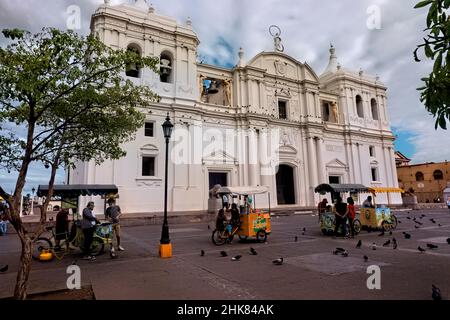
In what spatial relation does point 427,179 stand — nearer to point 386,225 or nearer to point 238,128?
point 238,128

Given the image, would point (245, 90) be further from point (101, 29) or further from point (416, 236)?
point (416, 236)

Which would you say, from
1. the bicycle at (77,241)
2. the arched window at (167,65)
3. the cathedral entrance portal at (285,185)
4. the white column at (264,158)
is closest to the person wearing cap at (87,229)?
the bicycle at (77,241)

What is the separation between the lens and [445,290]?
5.23 meters

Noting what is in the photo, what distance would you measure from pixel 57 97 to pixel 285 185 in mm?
28085

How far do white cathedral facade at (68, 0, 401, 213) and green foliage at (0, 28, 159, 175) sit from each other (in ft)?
36.7

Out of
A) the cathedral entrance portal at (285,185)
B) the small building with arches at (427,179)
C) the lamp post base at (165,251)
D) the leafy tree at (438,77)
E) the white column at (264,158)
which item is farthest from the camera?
the small building with arches at (427,179)

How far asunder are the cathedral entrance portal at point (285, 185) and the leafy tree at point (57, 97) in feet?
80.6

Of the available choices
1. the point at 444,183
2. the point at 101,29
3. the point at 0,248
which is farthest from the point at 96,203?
the point at 444,183

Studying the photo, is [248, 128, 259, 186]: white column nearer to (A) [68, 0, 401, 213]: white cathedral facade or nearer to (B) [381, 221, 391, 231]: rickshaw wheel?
(A) [68, 0, 401, 213]: white cathedral facade

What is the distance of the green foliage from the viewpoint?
546cm

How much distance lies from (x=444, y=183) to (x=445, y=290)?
53389 mm

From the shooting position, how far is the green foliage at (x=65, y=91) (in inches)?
215

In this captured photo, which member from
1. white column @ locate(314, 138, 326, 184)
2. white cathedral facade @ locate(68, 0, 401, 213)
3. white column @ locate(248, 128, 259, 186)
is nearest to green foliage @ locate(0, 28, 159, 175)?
white cathedral facade @ locate(68, 0, 401, 213)

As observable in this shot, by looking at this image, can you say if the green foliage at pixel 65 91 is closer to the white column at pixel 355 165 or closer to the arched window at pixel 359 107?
the white column at pixel 355 165
